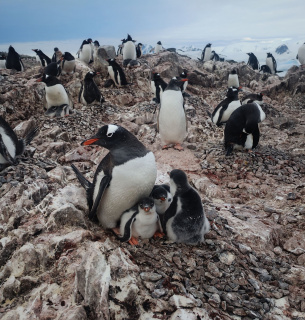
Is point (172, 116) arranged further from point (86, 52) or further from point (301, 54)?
point (301, 54)

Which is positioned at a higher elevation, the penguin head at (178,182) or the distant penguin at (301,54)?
the distant penguin at (301,54)

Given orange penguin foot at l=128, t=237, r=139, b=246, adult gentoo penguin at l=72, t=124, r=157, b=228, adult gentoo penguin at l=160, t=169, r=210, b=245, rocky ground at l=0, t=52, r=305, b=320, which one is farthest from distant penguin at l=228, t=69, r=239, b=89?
orange penguin foot at l=128, t=237, r=139, b=246

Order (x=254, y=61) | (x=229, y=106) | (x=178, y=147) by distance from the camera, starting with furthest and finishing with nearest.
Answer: (x=254, y=61), (x=229, y=106), (x=178, y=147)

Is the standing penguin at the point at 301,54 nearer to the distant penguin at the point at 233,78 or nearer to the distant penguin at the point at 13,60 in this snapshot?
the distant penguin at the point at 233,78

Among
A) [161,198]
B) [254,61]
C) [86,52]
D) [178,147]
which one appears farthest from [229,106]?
[254,61]

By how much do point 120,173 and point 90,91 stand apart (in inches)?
279

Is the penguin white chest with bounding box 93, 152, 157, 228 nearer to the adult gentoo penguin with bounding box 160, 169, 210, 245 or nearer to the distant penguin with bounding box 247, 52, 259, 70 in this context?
the adult gentoo penguin with bounding box 160, 169, 210, 245

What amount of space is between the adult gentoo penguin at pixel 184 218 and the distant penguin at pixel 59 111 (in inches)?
238

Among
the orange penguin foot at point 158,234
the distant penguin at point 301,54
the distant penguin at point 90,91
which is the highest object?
the distant penguin at point 301,54

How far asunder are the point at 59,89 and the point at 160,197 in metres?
6.35

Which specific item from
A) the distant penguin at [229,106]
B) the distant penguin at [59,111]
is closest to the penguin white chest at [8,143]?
the distant penguin at [59,111]

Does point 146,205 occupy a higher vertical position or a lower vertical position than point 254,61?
lower

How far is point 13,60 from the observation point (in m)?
13.4

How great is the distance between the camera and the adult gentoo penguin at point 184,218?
9.68 feet
